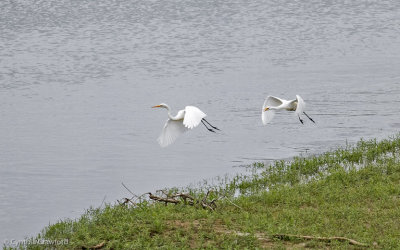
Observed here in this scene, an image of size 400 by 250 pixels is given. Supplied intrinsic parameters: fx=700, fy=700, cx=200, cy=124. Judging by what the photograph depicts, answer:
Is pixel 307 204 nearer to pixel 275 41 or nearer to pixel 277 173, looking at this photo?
pixel 277 173

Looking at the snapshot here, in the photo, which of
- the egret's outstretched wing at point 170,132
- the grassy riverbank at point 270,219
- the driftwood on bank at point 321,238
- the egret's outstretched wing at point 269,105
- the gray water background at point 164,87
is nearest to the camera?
the driftwood on bank at point 321,238

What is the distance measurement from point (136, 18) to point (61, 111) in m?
12.1

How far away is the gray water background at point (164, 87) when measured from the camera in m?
12.4

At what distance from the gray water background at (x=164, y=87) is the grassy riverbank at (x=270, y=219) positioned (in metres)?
2.00

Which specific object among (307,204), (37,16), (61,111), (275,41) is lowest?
(307,204)

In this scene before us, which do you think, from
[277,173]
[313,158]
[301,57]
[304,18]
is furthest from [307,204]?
[304,18]

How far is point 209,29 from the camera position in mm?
25828

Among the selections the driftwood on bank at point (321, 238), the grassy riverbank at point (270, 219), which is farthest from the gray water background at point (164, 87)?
the driftwood on bank at point (321, 238)

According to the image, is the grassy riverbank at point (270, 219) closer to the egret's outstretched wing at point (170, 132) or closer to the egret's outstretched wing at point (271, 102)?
the egret's outstretched wing at point (170, 132)

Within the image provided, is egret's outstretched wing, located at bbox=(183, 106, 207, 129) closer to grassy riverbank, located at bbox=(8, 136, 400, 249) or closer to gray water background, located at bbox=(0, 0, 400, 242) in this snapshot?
grassy riverbank, located at bbox=(8, 136, 400, 249)

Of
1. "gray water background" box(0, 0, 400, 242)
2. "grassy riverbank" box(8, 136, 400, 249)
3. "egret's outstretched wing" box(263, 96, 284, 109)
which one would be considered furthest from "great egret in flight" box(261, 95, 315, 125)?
"grassy riverbank" box(8, 136, 400, 249)

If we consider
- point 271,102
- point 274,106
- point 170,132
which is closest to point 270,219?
point 170,132

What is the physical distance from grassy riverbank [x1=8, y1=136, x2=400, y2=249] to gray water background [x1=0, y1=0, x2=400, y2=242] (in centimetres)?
200

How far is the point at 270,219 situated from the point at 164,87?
10.9m
